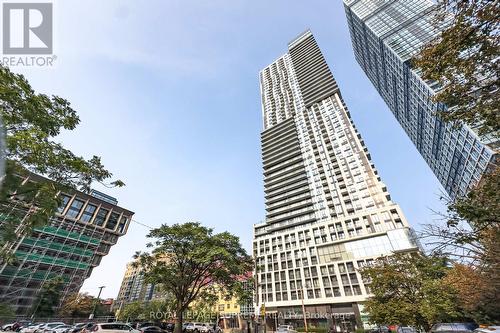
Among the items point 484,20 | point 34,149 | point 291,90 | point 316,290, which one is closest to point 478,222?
point 484,20

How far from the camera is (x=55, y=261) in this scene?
49.7m

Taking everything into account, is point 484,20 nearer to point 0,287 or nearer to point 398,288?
point 398,288

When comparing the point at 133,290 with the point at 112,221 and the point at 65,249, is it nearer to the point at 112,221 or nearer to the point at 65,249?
the point at 112,221

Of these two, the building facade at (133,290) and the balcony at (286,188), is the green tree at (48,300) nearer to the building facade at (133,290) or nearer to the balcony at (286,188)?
the balcony at (286,188)

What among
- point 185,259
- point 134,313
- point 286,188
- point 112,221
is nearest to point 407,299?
point 185,259

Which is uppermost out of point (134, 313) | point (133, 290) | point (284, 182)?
point (284, 182)

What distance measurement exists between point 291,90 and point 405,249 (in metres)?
81.5

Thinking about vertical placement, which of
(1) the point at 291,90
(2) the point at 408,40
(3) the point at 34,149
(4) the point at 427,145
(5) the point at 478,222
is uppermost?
(1) the point at 291,90

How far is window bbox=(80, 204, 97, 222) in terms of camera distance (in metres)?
59.1

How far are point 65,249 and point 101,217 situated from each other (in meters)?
12.3

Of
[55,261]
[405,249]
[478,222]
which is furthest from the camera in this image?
[55,261]

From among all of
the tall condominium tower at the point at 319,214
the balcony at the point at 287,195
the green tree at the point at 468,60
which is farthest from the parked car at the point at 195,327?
the balcony at the point at 287,195

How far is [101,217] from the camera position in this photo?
63.5 meters

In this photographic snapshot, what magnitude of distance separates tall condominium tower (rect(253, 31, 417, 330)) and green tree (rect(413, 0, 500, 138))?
29.3m
